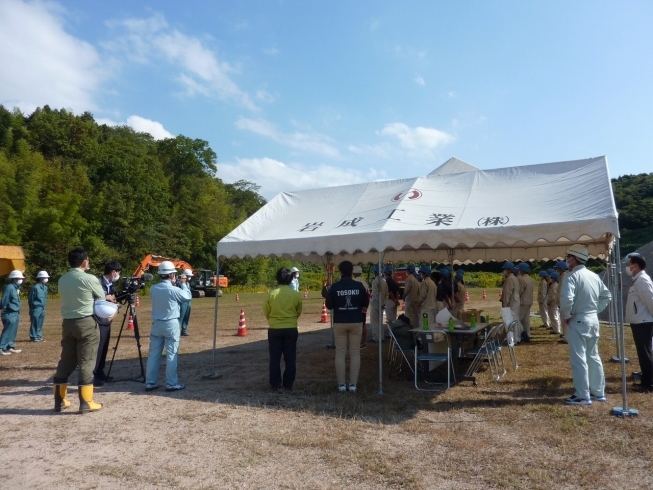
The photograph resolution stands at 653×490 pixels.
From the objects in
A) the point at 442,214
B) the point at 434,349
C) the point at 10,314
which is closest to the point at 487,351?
the point at 434,349

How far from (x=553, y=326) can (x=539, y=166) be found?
6059 millimetres

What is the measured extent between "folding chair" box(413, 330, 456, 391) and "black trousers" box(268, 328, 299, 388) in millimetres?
1714

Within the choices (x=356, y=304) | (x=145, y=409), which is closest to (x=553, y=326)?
(x=356, y=304)

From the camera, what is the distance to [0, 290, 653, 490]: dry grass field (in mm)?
4152

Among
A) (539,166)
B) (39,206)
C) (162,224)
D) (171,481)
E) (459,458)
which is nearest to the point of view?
(171,481)

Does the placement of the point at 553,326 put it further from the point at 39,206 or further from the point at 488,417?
the point at 39,206

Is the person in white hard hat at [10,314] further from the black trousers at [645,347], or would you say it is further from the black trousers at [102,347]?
the black trousers at [645,347]

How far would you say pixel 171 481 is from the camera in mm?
4145

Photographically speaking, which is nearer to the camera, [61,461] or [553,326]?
[61,461]

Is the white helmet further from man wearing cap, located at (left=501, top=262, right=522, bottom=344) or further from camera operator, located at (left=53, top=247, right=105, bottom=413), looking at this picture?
man wearing cap, located at (left=501, top=262, right=522, bottom=344)

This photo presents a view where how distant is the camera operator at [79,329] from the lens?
5.94 m

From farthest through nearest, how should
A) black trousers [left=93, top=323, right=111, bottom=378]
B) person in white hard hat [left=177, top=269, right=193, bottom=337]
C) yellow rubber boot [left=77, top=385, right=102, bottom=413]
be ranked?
person in white hard hat [left=177, top=269, right=193, bottom=337], black trousers [left=93, top=323, right=111, bottom=378], yellow rubber boot [left=77, top=385, right=102, bottom=413]

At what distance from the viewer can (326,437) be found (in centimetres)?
509

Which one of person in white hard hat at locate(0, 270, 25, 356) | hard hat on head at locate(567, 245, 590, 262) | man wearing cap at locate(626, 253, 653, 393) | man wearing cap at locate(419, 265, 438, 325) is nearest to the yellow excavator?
person in white hard hat at locate(0, 270, 25, 356)
